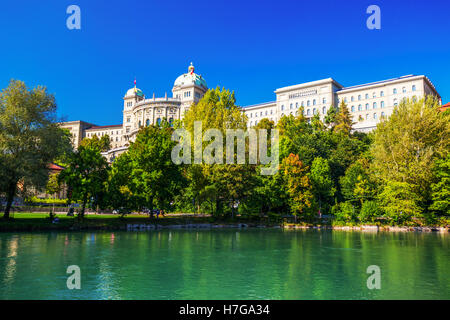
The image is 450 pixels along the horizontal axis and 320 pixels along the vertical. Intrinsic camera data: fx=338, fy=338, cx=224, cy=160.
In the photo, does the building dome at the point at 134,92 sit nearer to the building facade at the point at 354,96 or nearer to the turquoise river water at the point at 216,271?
the building facade at the point at 354,96

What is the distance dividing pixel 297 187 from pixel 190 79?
100894 mm

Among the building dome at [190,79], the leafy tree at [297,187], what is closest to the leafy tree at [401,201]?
the leafy tree at [297,187]

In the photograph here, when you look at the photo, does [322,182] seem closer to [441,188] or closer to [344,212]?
[344,212]

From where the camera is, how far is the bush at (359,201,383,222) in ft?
164

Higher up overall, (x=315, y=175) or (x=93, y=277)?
(x=315, y=175)

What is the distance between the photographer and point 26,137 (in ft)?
124

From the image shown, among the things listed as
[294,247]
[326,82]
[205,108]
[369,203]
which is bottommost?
[294,247]

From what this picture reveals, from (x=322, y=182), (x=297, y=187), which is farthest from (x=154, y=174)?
(x=322, y=182)

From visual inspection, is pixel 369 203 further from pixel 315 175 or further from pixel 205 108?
pixel 205 108

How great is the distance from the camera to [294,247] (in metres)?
27.5

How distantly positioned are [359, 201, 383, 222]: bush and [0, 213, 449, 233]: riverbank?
8.73ft

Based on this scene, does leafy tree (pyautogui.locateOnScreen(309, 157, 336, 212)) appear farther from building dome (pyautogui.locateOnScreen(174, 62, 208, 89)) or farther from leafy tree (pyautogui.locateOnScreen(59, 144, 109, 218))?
building dome (pyautogui.locateOnScreen(174, 62, 208, 89))
